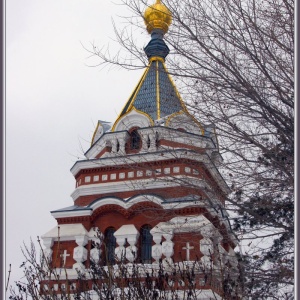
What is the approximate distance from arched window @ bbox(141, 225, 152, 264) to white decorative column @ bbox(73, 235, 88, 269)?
3.93 feet

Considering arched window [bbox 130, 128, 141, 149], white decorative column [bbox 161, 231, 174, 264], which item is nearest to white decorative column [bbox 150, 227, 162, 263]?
white decorative column [bbox 161, 231, 174, 264]

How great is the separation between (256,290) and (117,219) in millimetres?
7295

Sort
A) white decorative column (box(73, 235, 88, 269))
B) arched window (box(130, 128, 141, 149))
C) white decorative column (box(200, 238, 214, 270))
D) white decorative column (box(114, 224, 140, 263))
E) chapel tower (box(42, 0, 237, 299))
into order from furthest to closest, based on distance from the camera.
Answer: arched window (box(130, 128, 141, 149))
white decorative column (box(73, 235, 88, 269))
white decorative column (box(114, 224, 140, 263))
chapel tower (box(42, 0, 237, 299))
white decorative column (box(200, 238, 214, 270))

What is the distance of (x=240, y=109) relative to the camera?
5215 mm

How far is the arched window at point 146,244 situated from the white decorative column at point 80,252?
120cm

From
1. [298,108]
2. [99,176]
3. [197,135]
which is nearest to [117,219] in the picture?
[99,176]

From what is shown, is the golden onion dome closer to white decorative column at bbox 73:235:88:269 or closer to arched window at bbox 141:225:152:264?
arched window at bbox 141:225:152:264

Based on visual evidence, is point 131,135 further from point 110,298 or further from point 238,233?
point 238,233

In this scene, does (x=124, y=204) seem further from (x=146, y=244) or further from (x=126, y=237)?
(x=146, y=244)

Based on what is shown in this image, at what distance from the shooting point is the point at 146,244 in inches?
461

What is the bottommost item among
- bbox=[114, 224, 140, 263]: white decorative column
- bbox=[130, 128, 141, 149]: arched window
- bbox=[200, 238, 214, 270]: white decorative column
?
bbox=[200, 238, 214, 270]: white decorative column

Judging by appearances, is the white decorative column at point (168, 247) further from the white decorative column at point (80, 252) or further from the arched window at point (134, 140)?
the arched window at point (134, 140)

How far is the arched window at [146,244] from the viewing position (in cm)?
1145

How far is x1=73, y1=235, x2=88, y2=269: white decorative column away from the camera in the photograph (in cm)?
1156
